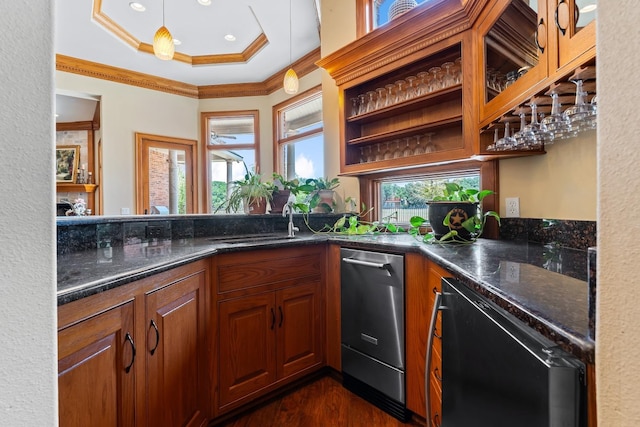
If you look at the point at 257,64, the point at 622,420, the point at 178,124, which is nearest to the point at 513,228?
the point at 622,420

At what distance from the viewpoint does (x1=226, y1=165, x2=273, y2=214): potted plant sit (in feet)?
8.13

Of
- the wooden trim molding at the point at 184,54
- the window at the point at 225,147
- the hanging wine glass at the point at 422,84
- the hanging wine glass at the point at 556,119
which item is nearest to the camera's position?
the hanging wine glass at the point at 556,119

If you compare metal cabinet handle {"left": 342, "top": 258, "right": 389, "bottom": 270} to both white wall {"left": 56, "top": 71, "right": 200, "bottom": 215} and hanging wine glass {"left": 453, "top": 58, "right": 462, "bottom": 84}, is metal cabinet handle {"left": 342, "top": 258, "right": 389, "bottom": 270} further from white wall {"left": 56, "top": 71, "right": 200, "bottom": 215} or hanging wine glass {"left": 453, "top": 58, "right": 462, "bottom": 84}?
white wall {"left": 56, "top": 71, "right": 200, "bottom": 215}

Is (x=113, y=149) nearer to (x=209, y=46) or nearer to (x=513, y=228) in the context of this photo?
(x=209, y=46)

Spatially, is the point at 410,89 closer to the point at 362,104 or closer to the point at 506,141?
the point at 362,104

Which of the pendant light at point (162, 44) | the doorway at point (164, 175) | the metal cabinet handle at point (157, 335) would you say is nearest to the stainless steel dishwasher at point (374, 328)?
the metal cabinet handle at point (157, 335)

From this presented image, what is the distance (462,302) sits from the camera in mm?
894

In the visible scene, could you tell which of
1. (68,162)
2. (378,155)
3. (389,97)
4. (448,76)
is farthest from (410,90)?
(68,162)

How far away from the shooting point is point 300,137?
436 cm

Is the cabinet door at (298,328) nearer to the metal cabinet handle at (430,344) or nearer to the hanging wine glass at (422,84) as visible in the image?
the metal cabinet handle at (430,344)

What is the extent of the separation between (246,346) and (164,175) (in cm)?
390

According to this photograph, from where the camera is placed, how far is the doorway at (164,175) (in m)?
4.52

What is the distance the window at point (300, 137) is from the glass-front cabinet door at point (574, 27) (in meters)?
2.89

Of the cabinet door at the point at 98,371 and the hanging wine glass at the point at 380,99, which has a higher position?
the hanging wine glass at the point at 380,99
